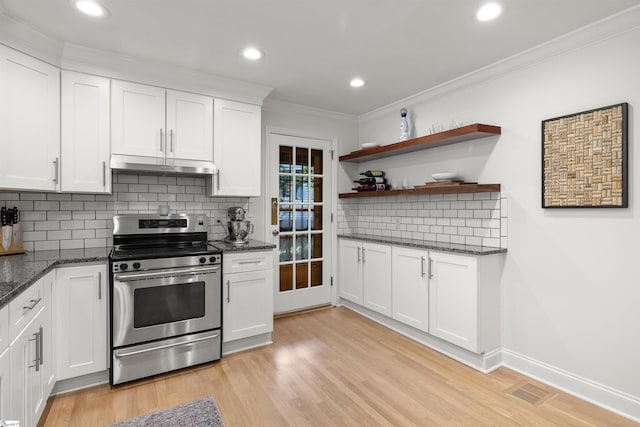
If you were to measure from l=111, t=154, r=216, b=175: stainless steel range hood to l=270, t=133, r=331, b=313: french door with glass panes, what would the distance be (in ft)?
3.36

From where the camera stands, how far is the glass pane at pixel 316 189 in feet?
13.9

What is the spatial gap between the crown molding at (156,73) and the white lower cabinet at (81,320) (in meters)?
1.56

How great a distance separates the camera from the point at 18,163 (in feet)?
7.45

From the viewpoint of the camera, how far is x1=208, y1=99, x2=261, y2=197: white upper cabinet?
10.3ft

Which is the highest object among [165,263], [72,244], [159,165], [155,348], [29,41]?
[29,41]

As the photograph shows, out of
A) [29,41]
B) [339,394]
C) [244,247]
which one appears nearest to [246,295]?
Result: [244,247]

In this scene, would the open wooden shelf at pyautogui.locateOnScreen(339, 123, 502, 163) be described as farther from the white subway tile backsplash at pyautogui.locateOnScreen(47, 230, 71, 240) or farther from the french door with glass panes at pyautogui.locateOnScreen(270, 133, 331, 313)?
the white subway tile backsplash at pyautogui.locateOnScreen(47, 230, 71, 240)

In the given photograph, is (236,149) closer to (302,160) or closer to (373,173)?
(302,160)

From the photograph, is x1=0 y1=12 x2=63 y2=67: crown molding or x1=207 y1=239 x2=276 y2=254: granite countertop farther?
x1=207 y1=239 x2=276 y2=254: granite countertop

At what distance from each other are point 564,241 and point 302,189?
270 cm

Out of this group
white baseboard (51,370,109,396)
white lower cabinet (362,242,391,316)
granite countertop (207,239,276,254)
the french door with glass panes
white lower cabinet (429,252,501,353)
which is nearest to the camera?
white baseboard (51,370,109,396)

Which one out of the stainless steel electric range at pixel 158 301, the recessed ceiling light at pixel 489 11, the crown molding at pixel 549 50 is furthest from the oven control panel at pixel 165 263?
the crown molding at pixel 549 50

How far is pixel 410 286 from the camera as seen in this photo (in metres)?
3.25

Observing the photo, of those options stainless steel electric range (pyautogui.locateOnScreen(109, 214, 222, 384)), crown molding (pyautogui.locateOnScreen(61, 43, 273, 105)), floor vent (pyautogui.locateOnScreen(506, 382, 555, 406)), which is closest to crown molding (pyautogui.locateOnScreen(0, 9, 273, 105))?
crown molding (pyautogui.locateOnScreen(61, 43, 273, 105))
